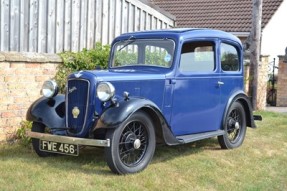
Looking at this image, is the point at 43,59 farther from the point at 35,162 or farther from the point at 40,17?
the point at 35,162

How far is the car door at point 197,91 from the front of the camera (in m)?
6.32

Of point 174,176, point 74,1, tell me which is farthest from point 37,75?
point 174,176

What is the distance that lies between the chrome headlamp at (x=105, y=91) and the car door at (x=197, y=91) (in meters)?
1.15

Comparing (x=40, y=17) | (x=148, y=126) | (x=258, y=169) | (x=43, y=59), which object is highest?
(x=40, y=17)

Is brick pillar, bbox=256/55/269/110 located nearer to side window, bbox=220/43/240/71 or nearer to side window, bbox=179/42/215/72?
side window, bbox=220/43/240/71

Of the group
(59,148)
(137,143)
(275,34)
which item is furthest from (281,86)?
(59,148)

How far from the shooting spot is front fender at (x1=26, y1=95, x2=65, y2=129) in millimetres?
5922

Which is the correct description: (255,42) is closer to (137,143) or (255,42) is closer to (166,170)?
(166,170)

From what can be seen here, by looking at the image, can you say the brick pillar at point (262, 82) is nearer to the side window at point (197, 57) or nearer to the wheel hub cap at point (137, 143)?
the side window at point (197, 57)

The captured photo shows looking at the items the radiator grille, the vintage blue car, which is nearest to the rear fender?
the vintage blue car

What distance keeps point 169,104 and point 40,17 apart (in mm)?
3105

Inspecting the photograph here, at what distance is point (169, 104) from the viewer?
6.20m

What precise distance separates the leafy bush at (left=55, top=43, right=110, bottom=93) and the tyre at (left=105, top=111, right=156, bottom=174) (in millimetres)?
2474

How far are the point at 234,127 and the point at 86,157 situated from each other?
2.62m
